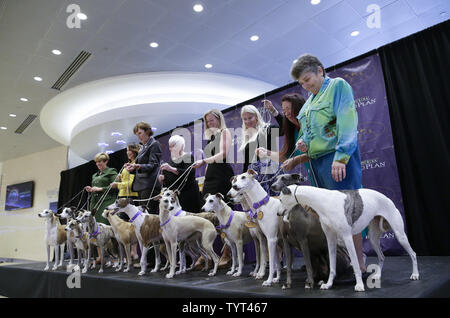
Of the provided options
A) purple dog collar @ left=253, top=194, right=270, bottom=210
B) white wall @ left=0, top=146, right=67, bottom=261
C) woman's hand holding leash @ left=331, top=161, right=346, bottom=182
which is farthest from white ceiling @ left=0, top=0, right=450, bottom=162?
white wall @ left=0, top=146, right=67, bottom=261

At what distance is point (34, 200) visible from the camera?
12.9 metres

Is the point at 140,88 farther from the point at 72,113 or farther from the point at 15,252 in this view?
the point at 15,252

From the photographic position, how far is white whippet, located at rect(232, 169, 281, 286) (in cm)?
187

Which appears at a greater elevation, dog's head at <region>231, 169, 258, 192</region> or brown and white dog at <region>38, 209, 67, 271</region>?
dog's head at <region>231, 169, 258, 192</region>

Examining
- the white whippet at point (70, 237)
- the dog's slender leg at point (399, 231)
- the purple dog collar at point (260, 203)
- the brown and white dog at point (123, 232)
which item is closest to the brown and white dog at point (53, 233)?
the white whippet at point (70, 237)

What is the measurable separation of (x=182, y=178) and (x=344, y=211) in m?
2.05

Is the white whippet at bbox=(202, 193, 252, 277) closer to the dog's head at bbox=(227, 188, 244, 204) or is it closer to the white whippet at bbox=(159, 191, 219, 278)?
the white whippet at bbox=(159, 191, 219, 278)

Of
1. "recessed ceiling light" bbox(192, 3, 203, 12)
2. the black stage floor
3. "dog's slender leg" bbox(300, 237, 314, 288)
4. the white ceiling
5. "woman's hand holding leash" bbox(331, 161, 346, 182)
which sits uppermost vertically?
the white ceiling

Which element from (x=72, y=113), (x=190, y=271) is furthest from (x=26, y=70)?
(x=190, y=271)

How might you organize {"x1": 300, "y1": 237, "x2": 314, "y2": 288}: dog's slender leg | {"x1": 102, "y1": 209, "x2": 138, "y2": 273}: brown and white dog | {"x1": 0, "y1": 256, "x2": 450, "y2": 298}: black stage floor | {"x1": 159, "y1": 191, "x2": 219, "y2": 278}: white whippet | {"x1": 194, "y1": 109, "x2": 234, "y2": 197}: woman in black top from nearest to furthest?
{"x1": 0, "y1": 256, "x2": 450, "y2": 298}: black stage floor
{"x1": 300, "y1": 237, "x2": 314, "y2": 288}: dog's slender leg
{"x1": 159, "y1": 191, "x2": 219, "y2": 278}: white whippet
{"x1": 194, "y1": 109, "x2": 234, "y2": 197}: woman in black top
{"x1": 102, "y1": 209, "x2": 138, "y2": 273}: brown and white dog

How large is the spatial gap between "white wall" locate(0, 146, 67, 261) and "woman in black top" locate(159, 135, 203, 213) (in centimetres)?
1029

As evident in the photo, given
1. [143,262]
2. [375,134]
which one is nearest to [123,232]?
[143,262]
